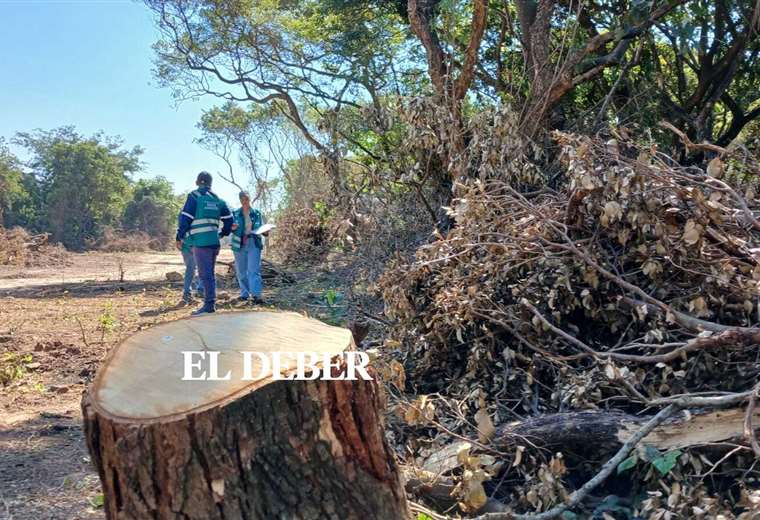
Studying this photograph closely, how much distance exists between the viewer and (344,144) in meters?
8.73

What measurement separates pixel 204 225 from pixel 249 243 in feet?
4.44

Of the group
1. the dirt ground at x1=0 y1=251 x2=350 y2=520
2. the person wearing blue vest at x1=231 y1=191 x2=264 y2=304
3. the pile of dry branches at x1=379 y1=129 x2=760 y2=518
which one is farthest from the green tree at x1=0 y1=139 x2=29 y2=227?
the pile of dry branches at x1=379 y1=129 x2=760 y2=518

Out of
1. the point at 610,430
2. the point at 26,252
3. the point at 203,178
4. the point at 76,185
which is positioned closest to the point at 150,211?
the point at 76,185

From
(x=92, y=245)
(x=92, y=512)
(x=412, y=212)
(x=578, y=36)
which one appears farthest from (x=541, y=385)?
(x=92, y=245)

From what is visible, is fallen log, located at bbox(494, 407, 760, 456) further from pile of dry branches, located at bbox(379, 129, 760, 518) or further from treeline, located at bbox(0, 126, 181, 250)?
treeline, located at bbox(0, 126, 181, 250)

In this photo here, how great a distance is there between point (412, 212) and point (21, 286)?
27.3ft

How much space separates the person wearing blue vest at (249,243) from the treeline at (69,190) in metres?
21.3

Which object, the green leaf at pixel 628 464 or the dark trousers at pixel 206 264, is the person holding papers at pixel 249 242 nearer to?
the dark trousers at pixel 206 264

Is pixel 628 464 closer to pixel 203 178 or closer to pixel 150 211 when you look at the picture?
pixel 203 178

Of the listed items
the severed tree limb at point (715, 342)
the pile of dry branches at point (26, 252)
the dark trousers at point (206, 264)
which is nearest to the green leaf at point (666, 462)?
the severed tree limb at point (715, 342)

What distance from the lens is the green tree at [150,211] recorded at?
32.2 metres

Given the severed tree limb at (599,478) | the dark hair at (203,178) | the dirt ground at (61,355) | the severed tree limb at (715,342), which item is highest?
the dark hair at (203,178)

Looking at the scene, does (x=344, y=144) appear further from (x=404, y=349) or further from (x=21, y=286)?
(x=21, y=286)

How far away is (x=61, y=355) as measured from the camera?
515 cm
